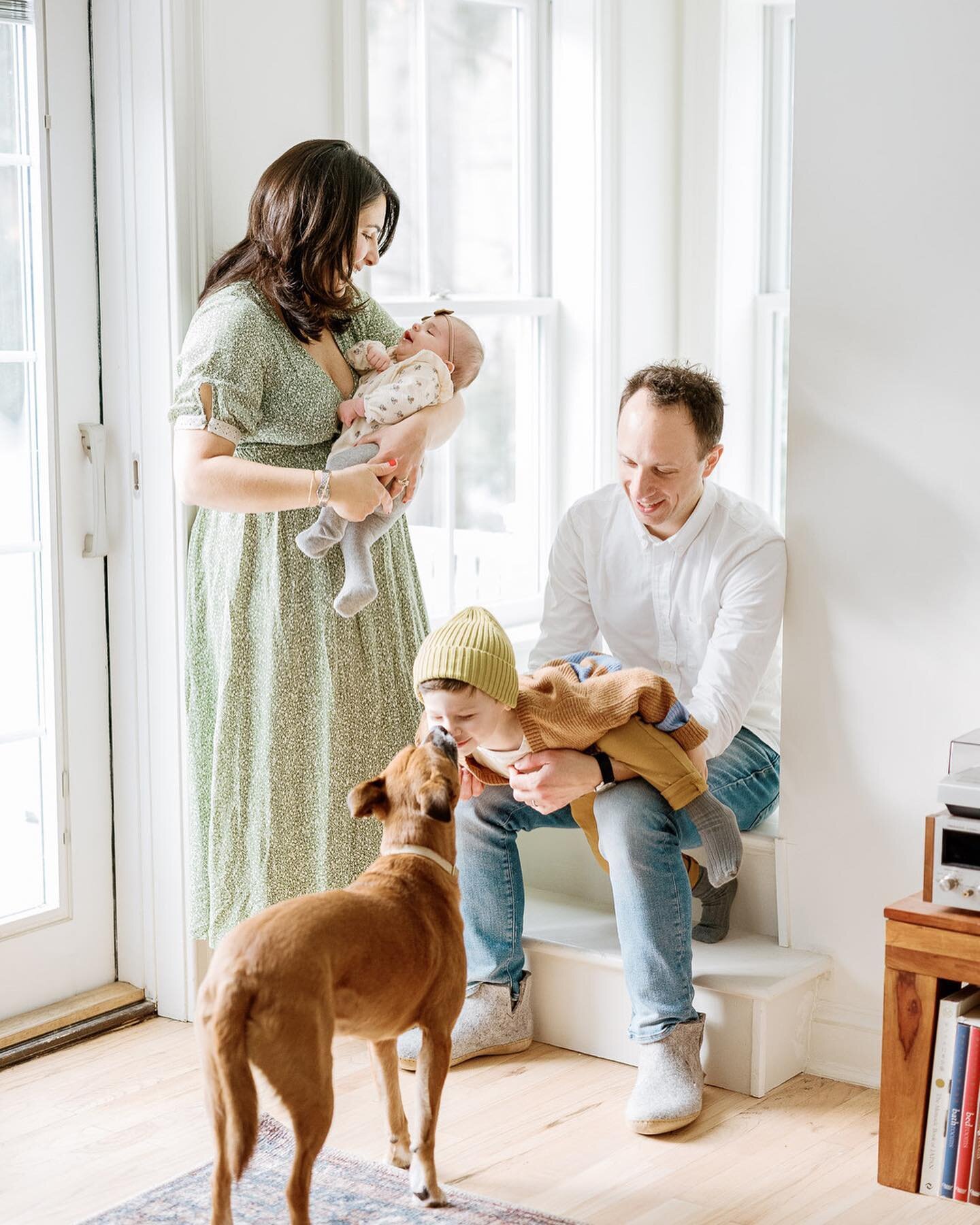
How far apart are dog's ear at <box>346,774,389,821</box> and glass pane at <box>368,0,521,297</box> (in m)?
1.60

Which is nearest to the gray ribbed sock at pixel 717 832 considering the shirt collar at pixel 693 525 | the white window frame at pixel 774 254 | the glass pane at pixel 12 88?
the shirt collar at pixel 693 525

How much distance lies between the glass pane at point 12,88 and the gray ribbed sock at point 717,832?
5.21ft

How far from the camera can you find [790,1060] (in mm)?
2438

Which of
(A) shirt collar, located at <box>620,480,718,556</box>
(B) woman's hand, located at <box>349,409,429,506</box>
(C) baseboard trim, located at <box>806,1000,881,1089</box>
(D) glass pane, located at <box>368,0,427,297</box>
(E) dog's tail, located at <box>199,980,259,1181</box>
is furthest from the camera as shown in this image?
(D) glass pane, located at <box>368,0,427,297</box>

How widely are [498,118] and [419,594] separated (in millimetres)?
1325

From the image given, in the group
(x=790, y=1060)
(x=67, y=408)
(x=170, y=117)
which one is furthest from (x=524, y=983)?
(x=170, y=117)

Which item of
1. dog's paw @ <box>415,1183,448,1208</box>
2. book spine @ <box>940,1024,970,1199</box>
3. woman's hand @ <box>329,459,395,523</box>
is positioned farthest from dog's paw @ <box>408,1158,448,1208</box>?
woman's hand @ <box>329,459,395,523</box>

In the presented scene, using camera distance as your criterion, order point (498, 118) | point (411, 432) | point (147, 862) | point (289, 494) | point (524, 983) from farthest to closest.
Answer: point (498, 118)
point (147, 862)
point (524, 983)
point (411, 432)
point (289, 494)

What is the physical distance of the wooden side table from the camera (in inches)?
81.1

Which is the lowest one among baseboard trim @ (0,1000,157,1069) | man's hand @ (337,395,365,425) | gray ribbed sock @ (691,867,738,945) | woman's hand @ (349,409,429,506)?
baseboard trim @ (0,1000,157,1069)

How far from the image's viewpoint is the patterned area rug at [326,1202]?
6.36 feet

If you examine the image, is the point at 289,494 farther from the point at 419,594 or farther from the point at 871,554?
the point at 871,554

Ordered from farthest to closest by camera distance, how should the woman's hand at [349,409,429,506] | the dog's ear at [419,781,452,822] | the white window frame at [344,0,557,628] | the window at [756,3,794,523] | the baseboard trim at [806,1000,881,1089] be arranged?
the window at [756,3,794,523] < the white window frame at [344,0,557,628] < the baseboard trim at [806,1000,881,1089] < the woman's hand at [349,409,429,506] < the dog's ear at [419,781,452,822]

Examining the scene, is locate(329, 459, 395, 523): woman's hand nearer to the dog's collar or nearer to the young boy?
the young boy
